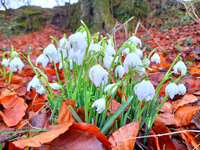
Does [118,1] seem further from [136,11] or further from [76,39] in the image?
[76,39]

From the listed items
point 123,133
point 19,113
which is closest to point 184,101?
point 123,133

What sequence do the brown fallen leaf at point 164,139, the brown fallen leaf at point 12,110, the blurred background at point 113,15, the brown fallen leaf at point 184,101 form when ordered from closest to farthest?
the brown fallen leaf at point 164,139, the brown fallen leaf at point 12,110, the brown fallen leaf at point 184,101, the blurred background at point 113,15

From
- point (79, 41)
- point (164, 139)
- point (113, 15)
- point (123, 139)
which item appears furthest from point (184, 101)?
point (113, 15)

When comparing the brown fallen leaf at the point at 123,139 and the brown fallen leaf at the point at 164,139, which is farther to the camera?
the brown fallen leaf at the point at 164,139

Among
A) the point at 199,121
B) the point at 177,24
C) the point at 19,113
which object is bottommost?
the point at 199,121

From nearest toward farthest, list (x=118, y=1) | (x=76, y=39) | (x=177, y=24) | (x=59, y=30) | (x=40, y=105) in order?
(x=76, y=39)
(x=40, y=105)
(x=177, y=24)
(x=118, y=1)
(x=59, y=30)

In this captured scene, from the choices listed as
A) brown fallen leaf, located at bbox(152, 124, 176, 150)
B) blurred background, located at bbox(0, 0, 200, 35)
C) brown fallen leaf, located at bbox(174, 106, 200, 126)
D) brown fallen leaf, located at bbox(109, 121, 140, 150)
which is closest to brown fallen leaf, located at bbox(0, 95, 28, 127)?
brown fallen leaf, located at bbox(109, 121, 140, 150)

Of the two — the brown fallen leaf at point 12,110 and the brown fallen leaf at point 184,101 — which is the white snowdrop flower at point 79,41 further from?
the brown fallen leaf at point 184,101

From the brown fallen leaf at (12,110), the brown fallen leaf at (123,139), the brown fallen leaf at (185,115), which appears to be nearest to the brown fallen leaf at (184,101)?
the brown fallen leaf at (185,115)

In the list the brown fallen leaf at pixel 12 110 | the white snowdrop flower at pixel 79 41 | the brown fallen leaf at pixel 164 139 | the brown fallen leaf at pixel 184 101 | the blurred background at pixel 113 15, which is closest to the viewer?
the white snowdrop flower at pixel 79 41
